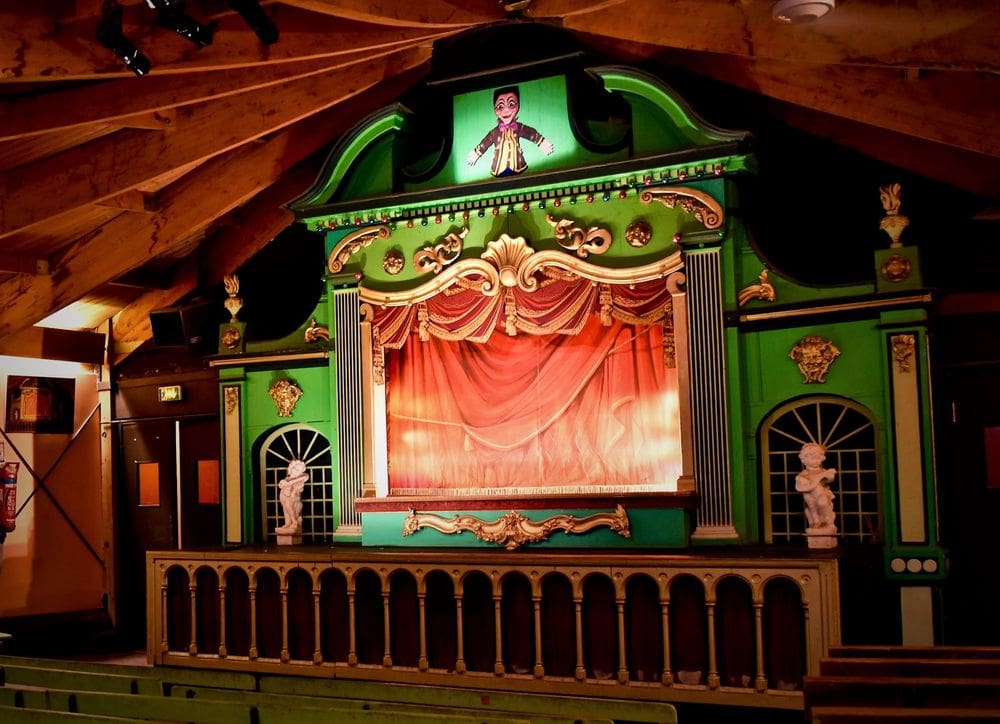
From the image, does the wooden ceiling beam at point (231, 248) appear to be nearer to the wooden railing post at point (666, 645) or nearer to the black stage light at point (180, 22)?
the black stage light at point (180, 22)

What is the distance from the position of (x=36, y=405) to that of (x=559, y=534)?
19.1 ft

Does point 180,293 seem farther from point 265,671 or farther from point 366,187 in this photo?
point 265,671

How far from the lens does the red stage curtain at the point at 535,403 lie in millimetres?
8000

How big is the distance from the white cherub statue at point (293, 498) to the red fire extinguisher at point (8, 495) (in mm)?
2892

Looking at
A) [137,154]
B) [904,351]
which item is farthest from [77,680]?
[904,351]

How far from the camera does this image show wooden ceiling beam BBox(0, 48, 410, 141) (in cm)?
647

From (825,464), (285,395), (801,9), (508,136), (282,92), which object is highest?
(282,92)

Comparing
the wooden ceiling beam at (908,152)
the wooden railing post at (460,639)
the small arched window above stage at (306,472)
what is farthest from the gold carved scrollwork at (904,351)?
the small arched window above stage at (306,472)

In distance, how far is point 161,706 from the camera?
13.8 feet

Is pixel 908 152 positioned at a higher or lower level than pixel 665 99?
lower

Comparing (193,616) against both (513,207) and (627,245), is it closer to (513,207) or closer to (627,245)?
(513,207)

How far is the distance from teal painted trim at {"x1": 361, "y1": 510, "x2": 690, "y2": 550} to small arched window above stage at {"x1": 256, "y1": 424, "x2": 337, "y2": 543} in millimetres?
792

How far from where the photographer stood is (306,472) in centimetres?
937

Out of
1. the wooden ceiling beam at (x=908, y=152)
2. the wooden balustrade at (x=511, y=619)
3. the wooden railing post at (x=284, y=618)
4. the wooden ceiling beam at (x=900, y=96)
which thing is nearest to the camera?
the wooden ceiling beam at (x=900, y=96)
